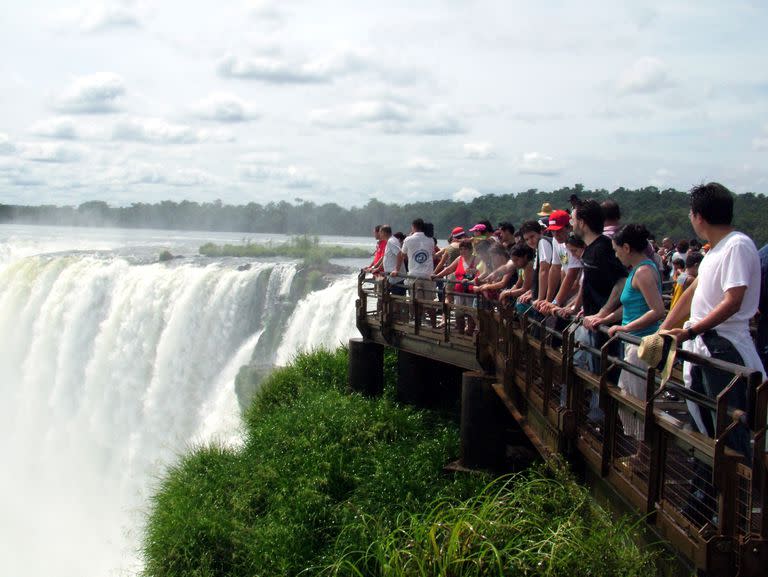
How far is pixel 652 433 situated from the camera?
→ 4.81 meters

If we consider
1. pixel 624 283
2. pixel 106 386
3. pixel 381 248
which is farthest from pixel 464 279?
pixel 106 386

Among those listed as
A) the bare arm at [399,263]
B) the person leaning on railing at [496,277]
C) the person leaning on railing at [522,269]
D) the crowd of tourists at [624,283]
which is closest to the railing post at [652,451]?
the crowd of tourists at [624,283]

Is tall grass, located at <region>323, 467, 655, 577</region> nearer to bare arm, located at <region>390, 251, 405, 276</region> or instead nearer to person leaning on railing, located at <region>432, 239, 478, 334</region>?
person leaning on railing, located at <region>432, 239, 478, 334</region>

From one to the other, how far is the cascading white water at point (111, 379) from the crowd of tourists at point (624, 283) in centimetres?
992

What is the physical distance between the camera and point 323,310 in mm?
22844

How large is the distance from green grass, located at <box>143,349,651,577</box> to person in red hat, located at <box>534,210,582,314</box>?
1.41 meters

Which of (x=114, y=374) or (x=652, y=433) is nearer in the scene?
(x=652, y=433)

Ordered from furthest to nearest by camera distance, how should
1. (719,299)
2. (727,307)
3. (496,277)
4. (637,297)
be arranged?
(496,277)
(637,297)
(719,299)
(727,307)

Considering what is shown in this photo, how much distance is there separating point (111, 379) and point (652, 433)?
2535 cm

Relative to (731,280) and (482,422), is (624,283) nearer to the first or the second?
(731,280)

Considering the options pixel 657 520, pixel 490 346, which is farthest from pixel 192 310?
pixel 657 520

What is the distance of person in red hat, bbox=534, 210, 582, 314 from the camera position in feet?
25.1

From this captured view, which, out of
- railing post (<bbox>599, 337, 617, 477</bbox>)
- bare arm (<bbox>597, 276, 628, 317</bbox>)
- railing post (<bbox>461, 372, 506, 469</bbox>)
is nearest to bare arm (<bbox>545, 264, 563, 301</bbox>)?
bare arm (<bbox>597, 276, 628, 317</bbox>)

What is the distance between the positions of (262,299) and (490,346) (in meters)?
16.6
